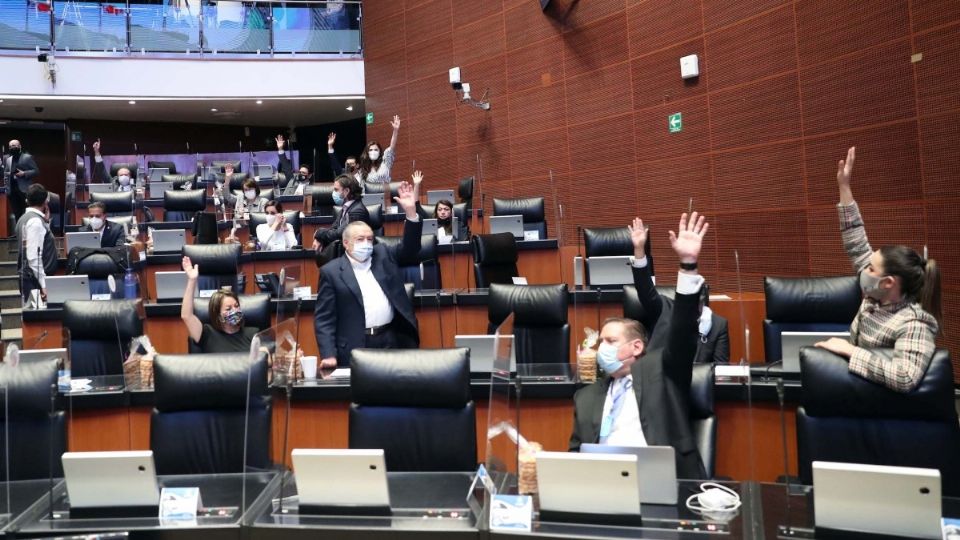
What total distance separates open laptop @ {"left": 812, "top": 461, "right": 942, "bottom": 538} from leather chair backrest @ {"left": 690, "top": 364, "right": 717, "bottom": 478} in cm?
86

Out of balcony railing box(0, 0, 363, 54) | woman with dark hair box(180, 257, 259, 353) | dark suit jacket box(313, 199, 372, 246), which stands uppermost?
balcony railing box(0, 0, 363, 54)

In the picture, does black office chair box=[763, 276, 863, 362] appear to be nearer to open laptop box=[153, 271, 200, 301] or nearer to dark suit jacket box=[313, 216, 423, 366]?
dark suit jacket box=[313, 216, 423, 366]

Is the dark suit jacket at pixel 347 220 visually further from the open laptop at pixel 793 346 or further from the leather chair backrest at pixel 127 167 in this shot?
the leather chair backrest at pixel 127 167

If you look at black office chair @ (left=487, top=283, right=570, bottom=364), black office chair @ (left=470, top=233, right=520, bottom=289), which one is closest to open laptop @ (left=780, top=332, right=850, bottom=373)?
black office chair @ (left=487, top=283, right=570, bottom=364)

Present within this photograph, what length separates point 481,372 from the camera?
3.67 metres

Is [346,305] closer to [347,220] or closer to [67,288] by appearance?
[347,220]

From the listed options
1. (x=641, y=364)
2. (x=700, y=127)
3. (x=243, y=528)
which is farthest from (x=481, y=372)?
(x=700, y=127)

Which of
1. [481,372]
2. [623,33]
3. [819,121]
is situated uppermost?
[623,33]

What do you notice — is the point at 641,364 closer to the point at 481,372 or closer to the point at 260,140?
the point at 481,372

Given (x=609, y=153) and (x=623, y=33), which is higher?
(x=623, y=33)

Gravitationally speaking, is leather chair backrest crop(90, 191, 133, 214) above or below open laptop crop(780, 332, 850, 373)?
above

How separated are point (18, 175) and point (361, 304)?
810cm

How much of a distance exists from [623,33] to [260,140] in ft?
39.4

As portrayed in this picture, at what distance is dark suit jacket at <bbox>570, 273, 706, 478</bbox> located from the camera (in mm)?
2775
